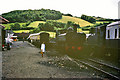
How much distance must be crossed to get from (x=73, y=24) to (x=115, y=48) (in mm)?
12281

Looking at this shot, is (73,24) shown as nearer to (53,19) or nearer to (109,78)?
(53,19)

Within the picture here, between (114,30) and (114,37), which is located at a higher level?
(114,30)

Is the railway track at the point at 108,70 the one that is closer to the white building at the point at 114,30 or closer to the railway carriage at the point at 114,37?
the railway carriage at the point at 114,37

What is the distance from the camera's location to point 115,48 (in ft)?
46.0

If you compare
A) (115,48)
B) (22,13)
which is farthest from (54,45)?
(115,48)

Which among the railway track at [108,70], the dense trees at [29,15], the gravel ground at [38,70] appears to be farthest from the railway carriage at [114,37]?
the dense trees at [29,15]

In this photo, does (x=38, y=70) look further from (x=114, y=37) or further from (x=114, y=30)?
(x=114, y=30)

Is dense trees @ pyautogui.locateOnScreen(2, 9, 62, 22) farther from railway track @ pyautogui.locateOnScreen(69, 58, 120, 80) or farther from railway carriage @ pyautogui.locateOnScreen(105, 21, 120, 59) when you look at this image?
railway track @ pyautogui.locateOnScreen(69, 58, 120, 80)

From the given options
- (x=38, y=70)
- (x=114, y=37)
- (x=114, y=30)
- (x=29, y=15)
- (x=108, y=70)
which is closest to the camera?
(x=38, y=70)

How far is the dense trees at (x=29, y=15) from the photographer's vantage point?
57.5 feet

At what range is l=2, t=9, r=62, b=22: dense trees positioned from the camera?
57.5 feet

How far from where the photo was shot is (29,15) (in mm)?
18297

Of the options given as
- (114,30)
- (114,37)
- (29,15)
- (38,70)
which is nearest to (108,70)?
(38,70)

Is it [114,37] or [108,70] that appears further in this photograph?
[114,37]
